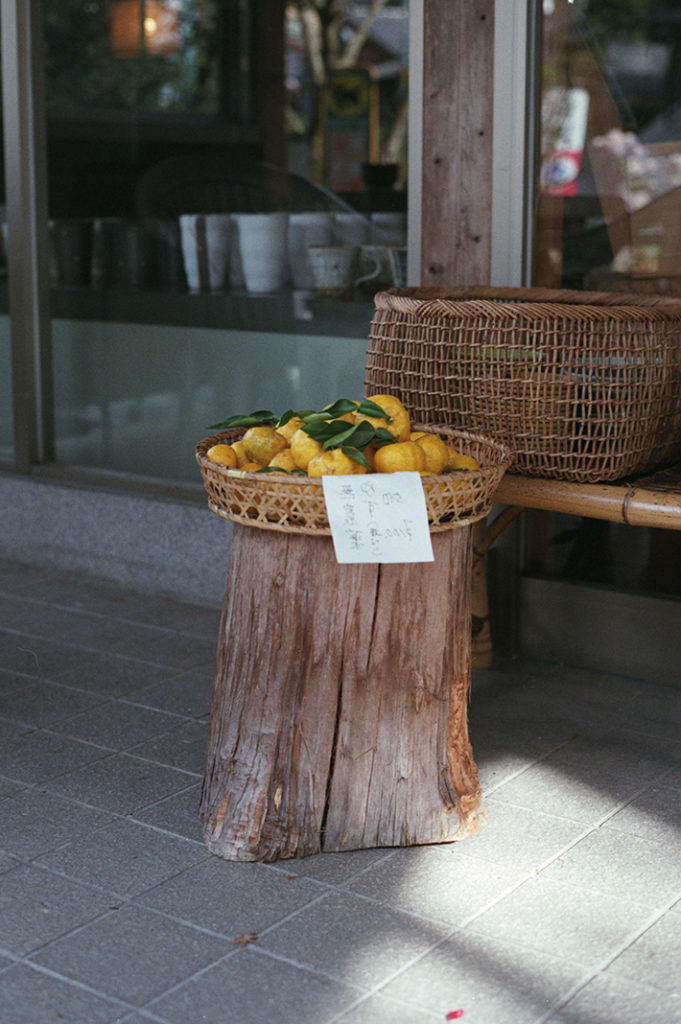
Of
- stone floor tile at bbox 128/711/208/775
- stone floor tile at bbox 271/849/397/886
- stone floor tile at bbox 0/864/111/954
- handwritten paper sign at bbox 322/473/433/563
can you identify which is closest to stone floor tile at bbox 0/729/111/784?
stone floor tile at bbox 128/711/208/775

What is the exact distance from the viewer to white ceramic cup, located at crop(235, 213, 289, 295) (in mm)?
4582

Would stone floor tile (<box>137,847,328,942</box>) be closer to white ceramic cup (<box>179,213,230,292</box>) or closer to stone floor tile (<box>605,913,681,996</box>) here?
stone floor tile (<box>605,913,681,996</box>)

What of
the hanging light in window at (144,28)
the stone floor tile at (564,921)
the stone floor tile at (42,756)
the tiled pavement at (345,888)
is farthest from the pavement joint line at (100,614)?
the hanging light in window at (144,28)

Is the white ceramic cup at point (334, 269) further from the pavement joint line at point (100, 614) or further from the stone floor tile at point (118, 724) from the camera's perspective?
the stone floor tile at point (118, 724)

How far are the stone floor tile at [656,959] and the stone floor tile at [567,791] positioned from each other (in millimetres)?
452

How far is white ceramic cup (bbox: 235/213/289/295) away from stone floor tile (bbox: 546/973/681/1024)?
9.77 feet

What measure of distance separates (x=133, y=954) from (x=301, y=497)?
0.88 meters

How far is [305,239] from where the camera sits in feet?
15.0

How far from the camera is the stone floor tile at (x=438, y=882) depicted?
240 cm

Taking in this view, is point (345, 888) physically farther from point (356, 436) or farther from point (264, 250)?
point (264, 250)

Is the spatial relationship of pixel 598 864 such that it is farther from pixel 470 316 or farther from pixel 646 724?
pixel 470 316

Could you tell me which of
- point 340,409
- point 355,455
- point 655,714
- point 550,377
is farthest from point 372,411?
point 655,714

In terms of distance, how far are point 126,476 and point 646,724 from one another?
237 centimetres

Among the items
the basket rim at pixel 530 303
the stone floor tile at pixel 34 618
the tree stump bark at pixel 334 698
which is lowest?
the stone floor tile at pixel 34 618
